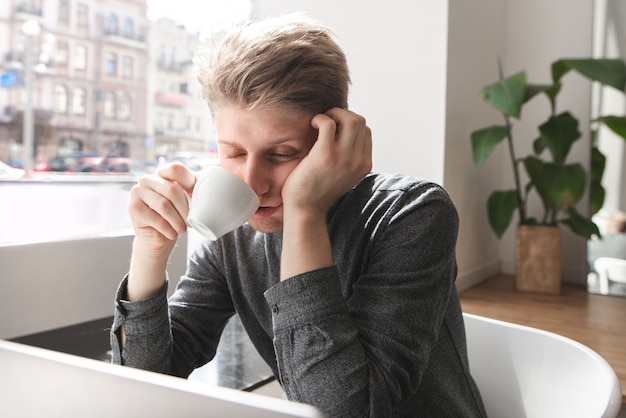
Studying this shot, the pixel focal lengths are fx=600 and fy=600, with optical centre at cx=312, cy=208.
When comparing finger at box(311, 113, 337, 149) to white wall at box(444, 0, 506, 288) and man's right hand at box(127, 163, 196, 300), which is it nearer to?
man's right hand at box(127, 163, 196, 300)

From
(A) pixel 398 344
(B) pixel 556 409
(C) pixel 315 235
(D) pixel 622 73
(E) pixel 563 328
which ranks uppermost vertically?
(D) pixel 622 73

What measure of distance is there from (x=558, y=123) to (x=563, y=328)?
848 mm

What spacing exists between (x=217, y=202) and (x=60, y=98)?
44.0 inches

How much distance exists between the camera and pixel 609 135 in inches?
97.3

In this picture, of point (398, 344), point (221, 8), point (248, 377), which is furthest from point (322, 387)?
point (221, 8)

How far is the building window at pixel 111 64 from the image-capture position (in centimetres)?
183

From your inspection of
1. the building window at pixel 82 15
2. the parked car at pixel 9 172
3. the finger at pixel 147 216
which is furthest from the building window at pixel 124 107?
the finger at pixel 147 216

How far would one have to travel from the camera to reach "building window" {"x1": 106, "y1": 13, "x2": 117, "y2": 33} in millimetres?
1829

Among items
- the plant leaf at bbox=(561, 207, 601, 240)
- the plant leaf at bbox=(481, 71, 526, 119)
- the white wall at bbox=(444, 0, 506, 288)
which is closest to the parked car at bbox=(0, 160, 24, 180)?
the white wall at bbox=(444, 0, 506, 288)

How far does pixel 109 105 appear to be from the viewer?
1830 millimetres

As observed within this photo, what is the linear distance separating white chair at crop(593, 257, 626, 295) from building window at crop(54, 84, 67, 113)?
2089 millimetres

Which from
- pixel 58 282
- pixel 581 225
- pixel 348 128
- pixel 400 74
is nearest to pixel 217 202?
pixel 348 128

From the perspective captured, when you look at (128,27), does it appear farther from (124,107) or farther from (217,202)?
(217,202)

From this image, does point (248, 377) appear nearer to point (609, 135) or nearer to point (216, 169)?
point (216, 169)
